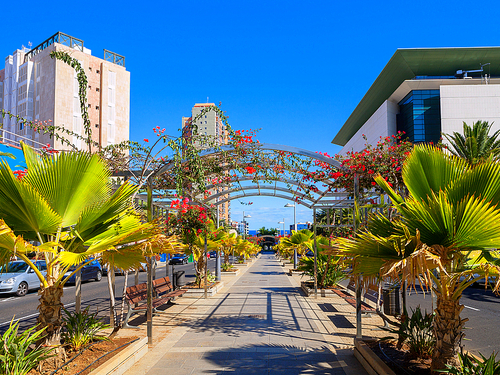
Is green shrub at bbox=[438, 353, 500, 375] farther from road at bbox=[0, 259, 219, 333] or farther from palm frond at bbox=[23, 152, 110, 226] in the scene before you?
road at bbox=[0, 259, 219, 333]

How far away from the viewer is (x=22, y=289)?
16.4m

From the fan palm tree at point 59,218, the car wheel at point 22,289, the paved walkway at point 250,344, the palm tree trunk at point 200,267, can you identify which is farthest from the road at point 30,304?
the fan palm tree at point 59,218

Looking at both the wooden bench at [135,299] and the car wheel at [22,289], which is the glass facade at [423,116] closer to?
the car wheel at [22,289]

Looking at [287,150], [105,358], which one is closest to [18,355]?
[105,358]

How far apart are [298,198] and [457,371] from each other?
10.2 m


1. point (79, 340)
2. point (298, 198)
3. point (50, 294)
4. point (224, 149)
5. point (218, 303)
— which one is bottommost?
point (218, 303)

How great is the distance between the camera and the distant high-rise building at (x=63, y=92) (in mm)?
57031

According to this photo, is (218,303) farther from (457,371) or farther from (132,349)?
(457,371)

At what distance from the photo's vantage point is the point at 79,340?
579cm

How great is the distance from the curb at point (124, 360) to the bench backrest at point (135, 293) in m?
2.20

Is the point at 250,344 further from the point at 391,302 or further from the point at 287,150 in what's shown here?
the point at 287,150

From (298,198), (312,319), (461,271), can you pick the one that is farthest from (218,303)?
(461,271)

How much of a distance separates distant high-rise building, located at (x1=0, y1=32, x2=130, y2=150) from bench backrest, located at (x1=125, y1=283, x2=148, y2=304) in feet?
165

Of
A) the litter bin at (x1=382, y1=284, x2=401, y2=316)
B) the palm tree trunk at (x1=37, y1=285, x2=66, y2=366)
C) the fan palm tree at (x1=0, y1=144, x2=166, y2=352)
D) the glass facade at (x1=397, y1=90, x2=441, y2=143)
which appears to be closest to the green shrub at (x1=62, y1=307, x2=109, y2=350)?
the palm tree trunk at (x1=37, y1=285, x2=66, y2=366)
